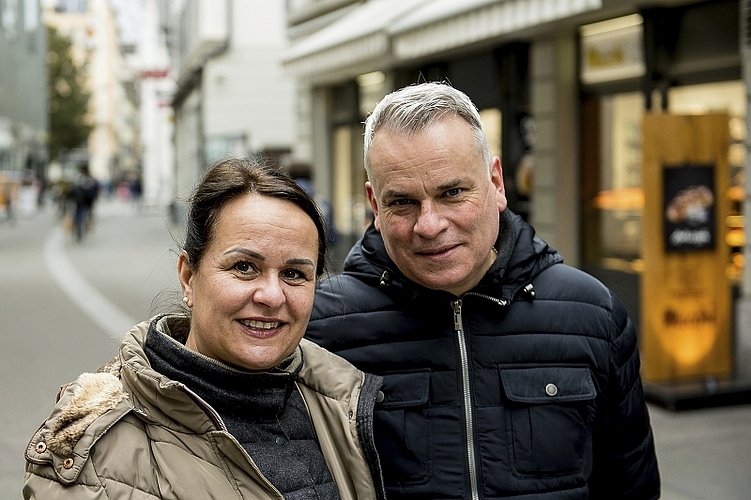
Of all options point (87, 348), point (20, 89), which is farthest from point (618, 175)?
point (20, 89)

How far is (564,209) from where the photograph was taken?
1048 cm

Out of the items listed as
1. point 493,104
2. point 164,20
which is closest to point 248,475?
point 493,104

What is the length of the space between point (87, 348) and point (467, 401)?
775cm

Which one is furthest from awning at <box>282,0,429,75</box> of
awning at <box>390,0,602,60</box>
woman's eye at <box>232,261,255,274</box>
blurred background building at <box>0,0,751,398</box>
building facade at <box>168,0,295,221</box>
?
building facade at <box>168,0,295,221</box>

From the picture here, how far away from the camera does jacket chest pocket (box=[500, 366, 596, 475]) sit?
89.1 inches

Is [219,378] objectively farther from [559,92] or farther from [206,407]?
[559,92]

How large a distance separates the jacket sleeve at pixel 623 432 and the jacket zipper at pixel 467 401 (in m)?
0.40

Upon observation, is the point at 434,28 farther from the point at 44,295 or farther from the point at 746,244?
the point at 44,295

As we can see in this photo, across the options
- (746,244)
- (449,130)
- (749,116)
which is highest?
(749,116)

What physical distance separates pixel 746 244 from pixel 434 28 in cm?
420

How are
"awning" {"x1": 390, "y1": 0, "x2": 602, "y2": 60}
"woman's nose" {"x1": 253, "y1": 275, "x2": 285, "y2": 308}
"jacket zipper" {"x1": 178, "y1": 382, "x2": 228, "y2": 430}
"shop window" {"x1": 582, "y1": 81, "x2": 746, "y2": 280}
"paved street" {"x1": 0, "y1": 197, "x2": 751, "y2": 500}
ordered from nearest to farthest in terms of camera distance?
"jacket zipper" {"x1": 178, "y1": 382, "x2": 228, "y2": 430}, "woman's nose" {"x1": 253, "y1": 275, "x2": 285, "y2": 308}, "paved street" {"x1": 0, "y1": 197, "x2": 751, "y2": 500}, "awning" {"x1": 390, "y1": 0, "x2": 602, "y2": 60}, "shop window" {"x1": 582, "y1": 81, "x2": 746, "y2": 280}

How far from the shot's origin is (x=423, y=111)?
2.13 meters

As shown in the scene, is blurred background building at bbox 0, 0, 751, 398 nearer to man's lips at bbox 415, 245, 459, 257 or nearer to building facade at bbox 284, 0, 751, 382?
building facade at bbox 284, 0, 751, 382

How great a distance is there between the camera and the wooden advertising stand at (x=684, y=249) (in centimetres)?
709
